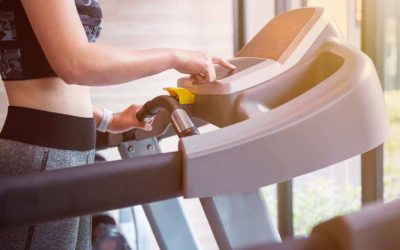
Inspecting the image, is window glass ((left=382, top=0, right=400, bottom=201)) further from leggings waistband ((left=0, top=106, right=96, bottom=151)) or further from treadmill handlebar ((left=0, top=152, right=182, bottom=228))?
treadmill handlebar ((left=0, top=152, right=182, bottom=228))

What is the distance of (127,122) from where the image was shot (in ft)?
5.93

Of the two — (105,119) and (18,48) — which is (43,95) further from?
→ (105,119)

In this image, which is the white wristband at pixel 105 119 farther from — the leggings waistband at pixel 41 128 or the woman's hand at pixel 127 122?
the leggings waistband at pixel 41 128

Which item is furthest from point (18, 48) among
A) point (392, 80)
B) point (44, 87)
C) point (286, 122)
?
point (392, 80)

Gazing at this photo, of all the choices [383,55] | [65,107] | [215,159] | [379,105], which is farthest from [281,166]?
[383,55]

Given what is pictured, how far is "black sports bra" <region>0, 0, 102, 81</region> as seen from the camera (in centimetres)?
130

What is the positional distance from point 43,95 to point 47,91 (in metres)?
0.01

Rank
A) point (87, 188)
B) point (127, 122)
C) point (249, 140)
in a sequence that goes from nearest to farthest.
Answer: point (87, 188), point (249, 140), point (127, 122)

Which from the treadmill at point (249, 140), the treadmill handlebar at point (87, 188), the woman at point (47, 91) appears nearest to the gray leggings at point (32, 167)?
the woman at point (47, 91)

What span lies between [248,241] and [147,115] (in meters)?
0.54

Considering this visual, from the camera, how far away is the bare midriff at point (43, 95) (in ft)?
4.41

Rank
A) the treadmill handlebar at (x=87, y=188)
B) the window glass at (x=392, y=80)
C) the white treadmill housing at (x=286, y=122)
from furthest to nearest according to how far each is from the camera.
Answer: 1. the window glass at (x=392, y=80)
2. the white treadmill housing at (x=286, y=122)
3. the treadmill handlebar at (x=87, y=188)

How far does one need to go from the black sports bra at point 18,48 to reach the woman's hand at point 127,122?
19.1 inches

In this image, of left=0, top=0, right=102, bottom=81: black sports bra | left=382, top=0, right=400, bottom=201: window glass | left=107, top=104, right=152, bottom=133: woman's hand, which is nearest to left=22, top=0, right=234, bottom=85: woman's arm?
left=0, top=0, right=102, bottom=81: black sports bra
